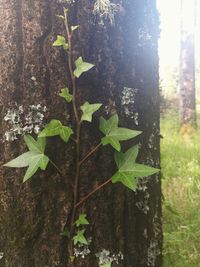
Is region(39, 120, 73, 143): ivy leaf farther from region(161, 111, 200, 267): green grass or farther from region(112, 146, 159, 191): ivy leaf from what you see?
region(161, 111, 200, 267): green grass

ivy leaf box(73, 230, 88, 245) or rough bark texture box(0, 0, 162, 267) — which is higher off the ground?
rough bark texture box(0, 0, 162, 267)

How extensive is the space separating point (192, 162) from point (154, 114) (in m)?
2.91

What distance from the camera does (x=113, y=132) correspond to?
174cm

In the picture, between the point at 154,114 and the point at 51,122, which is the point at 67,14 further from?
the point at 154,114

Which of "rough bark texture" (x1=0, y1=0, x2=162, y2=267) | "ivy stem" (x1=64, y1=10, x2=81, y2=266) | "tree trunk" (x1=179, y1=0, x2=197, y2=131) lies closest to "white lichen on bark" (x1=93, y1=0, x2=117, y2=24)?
"rough bark texture" (x1=0, y1=0, x2=162, y2=267)

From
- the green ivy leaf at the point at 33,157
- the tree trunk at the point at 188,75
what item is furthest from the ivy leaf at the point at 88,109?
the tree trunk at the point at 188,75

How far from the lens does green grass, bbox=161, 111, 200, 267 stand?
9.34 feet

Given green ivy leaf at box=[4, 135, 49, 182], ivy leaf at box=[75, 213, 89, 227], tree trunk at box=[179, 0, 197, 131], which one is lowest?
tree trunk at box=[179, 0, 197, 131]

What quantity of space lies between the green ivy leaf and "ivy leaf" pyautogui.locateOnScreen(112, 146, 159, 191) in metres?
0.30

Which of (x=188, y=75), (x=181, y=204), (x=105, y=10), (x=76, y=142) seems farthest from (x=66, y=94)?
(x=188, y=75)

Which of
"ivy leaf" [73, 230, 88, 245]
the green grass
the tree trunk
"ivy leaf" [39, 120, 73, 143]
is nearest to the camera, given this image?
"ivy leaf" [39, 120, 73, 143]

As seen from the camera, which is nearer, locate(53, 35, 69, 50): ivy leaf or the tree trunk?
locate(53, 35, 69, 50): ivy leaf

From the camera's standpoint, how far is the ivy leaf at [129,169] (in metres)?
1.68

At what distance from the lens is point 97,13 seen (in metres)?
1.77
